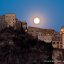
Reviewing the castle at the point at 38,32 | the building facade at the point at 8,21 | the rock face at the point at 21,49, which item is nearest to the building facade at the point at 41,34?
the castle at the point at 38,32

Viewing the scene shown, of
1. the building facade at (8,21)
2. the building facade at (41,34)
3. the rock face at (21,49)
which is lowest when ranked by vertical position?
the rock face at (21,49)

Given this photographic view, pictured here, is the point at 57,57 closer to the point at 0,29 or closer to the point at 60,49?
the point at 60,49

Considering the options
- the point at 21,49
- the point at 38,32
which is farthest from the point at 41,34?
the point at 21,49

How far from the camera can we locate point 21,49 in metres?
63.3

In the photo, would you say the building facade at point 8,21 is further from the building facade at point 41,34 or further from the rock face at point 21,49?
the building facade at point 41,34

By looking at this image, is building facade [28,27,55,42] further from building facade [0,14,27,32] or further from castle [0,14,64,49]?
building facade [0,14,27,32]

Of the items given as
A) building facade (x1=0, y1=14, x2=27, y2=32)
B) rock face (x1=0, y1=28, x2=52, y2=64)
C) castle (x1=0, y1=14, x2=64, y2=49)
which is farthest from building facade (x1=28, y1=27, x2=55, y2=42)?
building facade (x1=0, y1=14, x2=27, y2=32)

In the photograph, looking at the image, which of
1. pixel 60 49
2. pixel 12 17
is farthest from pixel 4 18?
pixel 60 49

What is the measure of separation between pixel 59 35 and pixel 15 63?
14.5 feet

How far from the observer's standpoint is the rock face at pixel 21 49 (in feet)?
205

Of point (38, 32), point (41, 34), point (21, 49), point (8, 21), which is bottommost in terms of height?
point (21, 49)

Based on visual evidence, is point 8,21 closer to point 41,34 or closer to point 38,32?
point 38,32

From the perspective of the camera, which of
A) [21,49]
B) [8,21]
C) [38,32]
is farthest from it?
[38,32]

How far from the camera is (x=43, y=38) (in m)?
64.6
